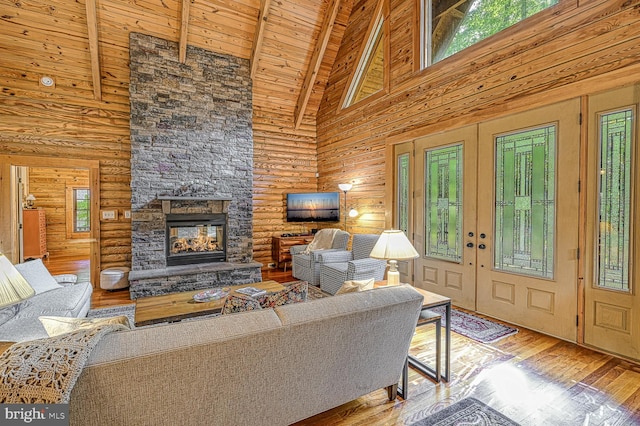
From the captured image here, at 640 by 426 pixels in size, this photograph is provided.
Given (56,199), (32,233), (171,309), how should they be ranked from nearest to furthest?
(171,309), (32,233), (56,199)

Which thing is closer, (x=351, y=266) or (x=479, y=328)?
(x=479, y=328)

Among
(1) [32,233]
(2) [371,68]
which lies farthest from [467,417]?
(1) [32,233]

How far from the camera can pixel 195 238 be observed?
17.5 feet

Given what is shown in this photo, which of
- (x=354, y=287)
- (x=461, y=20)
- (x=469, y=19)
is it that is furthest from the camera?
(x=461, y=20)

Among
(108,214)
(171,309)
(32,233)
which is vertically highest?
(108,214)

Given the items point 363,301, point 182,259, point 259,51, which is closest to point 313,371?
point 363,301

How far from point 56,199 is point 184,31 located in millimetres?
6132

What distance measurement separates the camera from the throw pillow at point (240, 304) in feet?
5.54

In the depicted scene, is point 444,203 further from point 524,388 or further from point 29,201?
point 29,201

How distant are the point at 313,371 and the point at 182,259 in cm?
432

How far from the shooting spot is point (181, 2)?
4582 mm

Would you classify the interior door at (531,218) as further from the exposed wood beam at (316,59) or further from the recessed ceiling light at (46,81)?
the recessed ceiling light at (46,81)

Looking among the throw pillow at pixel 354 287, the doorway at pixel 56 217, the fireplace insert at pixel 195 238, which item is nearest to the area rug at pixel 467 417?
the throw pillow at pixel 354 287

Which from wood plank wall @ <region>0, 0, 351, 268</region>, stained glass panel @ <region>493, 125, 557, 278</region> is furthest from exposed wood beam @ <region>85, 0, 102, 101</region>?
stained glass panel @ <region>493, 125, 557, 278</region>
